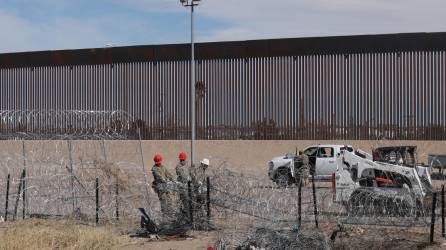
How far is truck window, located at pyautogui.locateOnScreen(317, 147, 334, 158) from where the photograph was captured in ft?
102

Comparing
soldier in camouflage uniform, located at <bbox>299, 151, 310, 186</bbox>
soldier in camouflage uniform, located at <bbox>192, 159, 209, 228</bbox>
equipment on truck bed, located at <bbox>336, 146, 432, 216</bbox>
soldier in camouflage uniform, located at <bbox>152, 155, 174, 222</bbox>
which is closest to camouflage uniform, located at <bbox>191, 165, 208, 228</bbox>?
soldier in camouflage uniform, located at <bbox>192, 159, 209, 228</bbox>

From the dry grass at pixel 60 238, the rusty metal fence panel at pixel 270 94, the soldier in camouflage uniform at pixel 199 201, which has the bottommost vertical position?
the dry grass at pixel 60 238

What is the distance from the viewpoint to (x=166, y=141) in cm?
4772

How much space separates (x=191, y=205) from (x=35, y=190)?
4659mm

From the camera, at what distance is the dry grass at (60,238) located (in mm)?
13875

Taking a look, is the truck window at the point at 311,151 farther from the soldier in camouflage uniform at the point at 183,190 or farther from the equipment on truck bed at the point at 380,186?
the soldier in camouflage uniform at the point at 183,190

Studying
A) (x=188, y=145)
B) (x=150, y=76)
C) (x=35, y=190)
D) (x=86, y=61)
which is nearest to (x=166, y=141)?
(x=188, y=145)

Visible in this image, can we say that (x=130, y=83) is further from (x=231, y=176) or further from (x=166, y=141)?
(x=231, y=176)

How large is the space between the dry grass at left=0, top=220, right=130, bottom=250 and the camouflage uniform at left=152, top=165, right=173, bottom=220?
3.51ft

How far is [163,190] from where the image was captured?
16.5 meters

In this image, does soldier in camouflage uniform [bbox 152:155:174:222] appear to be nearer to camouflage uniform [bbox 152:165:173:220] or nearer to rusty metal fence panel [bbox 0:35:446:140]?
camouflage uniform [bbox 152:165:173:220]

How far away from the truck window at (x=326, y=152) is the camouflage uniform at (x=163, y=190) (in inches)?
579

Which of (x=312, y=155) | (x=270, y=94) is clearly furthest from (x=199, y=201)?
(x=270, y=94)

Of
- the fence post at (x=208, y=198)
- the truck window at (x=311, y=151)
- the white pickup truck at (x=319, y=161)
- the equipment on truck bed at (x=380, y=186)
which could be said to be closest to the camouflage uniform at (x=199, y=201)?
the fence post at (x=208, y=198)
